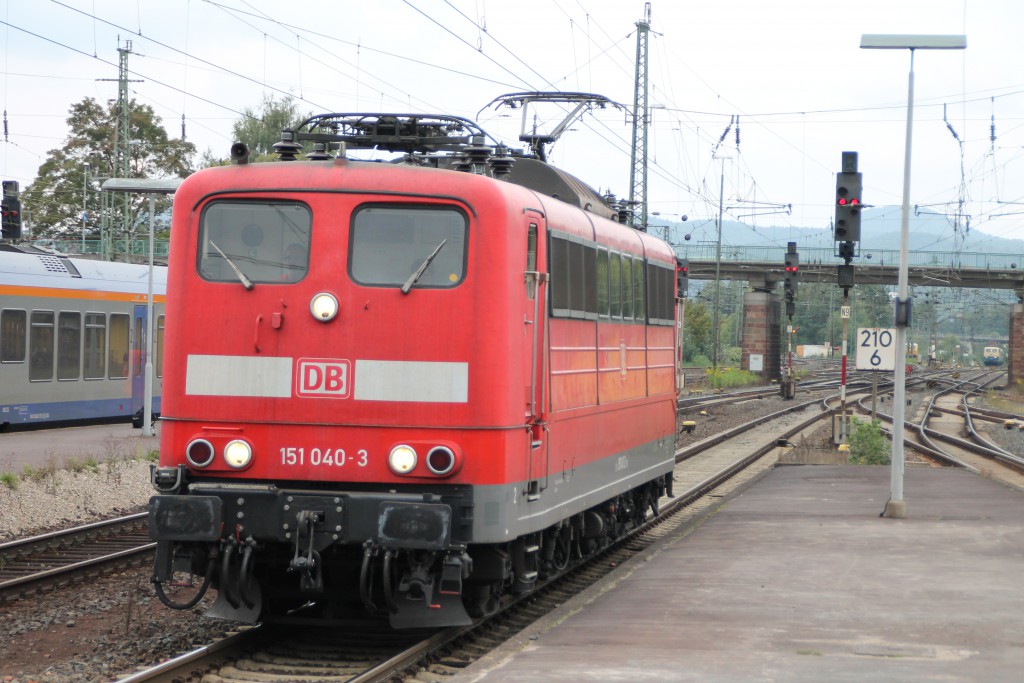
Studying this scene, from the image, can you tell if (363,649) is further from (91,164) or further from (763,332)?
(763,332)

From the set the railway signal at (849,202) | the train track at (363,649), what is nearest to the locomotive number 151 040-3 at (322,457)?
the train track at (363,649)

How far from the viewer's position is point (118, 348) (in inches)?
1018

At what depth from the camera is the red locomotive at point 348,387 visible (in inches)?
338

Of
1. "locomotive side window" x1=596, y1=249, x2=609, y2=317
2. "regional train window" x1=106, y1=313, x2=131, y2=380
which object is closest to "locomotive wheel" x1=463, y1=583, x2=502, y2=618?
"locomotive side window" x1=596, y1=249, x2=609, y2=317

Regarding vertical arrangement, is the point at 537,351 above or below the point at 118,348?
above

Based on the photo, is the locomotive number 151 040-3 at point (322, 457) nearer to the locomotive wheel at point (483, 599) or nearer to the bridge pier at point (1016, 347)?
the locomotive wheel at point (483, 599)

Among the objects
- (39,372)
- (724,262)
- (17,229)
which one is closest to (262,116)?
(724,262)

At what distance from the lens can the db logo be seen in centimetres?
878

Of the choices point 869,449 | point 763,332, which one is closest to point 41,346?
point 869,449

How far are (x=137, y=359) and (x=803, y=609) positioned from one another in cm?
1917

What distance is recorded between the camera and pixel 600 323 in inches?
457

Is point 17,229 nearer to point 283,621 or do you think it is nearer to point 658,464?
point 658,464

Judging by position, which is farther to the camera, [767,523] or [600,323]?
[767,523]

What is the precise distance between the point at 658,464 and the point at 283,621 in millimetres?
6615
